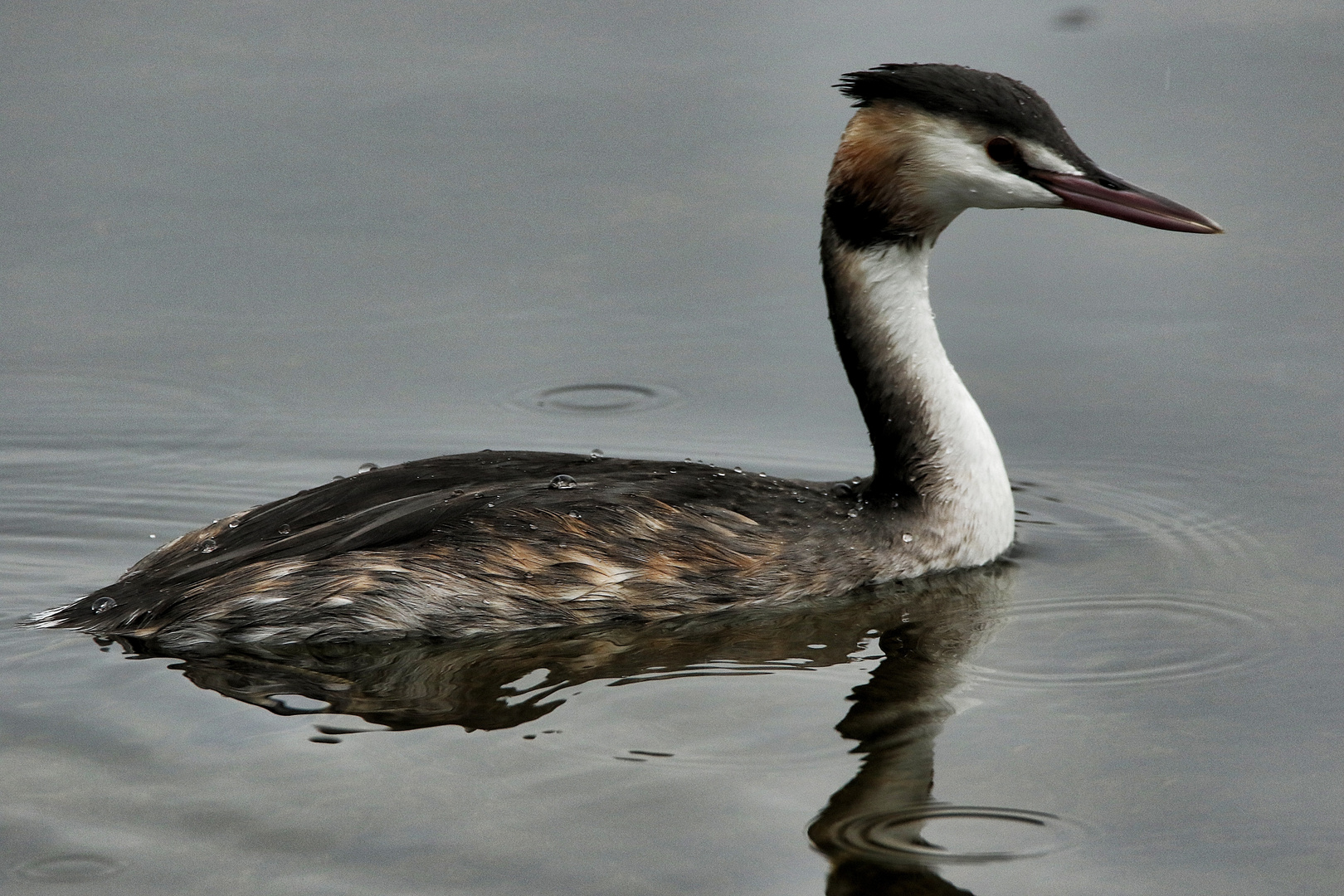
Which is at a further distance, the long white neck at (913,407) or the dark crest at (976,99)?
the long white neck at (913,407)

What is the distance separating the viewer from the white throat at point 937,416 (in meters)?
6.71

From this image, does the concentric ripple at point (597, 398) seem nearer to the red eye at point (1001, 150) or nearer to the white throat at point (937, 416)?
the white throat at point (937, 416)

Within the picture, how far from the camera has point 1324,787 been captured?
4980 mm

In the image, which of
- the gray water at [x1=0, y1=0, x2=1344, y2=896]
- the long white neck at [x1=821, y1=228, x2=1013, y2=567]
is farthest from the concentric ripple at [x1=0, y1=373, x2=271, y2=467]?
the long white neck at [x1=821, y1=228, x2=1013, y2=567]

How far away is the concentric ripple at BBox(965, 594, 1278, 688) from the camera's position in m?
5.80

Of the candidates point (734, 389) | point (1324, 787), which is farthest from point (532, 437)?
point (1324, 787)

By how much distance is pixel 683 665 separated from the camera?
584 centimetres

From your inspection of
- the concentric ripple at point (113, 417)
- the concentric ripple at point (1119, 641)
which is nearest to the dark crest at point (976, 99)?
the concentric ripple at point (1119, 641)

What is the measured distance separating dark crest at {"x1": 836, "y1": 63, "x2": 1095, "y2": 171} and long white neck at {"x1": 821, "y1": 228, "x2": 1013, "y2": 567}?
0.52 meters

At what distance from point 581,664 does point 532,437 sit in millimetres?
2258

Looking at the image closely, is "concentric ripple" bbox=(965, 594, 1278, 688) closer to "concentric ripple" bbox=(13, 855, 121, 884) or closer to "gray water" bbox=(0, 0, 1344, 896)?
"gray water" bbox=(0, 0, 1344, 896)

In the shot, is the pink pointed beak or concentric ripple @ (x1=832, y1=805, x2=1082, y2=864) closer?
concentric ripple @ (x1=832, y1=805, x2=1082, y2=864)

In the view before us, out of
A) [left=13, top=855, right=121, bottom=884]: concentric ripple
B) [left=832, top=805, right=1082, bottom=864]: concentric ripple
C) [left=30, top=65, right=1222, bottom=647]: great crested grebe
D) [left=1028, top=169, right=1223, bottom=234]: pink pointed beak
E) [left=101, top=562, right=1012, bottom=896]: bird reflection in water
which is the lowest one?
[left=13, top=855, right=121, bottom=884]: concentric ripple

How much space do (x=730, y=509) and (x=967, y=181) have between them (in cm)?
149
